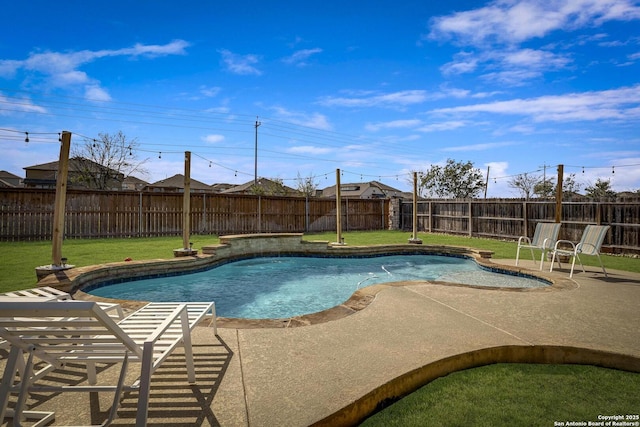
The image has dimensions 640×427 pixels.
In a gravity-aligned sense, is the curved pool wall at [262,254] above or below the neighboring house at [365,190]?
below

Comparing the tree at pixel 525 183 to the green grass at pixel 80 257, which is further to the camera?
the tree at pixel 525 183

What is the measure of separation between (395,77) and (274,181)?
19148mm

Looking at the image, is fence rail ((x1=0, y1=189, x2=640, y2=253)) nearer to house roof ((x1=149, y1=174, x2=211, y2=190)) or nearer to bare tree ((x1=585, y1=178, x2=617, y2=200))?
house roof ((x1=149, y1=174, x2=211, y2=190))

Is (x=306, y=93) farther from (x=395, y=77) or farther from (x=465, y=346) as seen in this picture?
(x=465, y=346)

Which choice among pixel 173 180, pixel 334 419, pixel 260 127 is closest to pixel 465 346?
pixel 334 419

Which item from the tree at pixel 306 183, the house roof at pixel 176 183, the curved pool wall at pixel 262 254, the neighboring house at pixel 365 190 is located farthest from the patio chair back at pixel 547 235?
the neighboring house at pixel 365 190

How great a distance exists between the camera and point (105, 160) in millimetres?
23000

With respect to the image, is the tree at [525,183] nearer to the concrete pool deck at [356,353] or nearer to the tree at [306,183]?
the tree at [306,183]

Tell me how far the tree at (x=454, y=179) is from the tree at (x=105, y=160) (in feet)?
82.9

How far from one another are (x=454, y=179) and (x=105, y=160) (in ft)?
95.9

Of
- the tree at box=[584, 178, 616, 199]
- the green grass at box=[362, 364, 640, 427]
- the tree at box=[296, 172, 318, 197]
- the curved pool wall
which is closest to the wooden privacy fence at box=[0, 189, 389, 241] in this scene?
the curved pool wall

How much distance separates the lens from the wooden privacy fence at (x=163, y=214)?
10664 mm

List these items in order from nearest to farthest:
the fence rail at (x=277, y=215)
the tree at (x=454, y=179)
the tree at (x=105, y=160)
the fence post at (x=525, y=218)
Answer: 1. the fence rail at (x=277, y=215)
2. the fence post at (x=525, y=218)
3. the tree at (x=105, y=160)
4. the tree at (x=454, y=179)

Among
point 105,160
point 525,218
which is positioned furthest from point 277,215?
point 105,160
